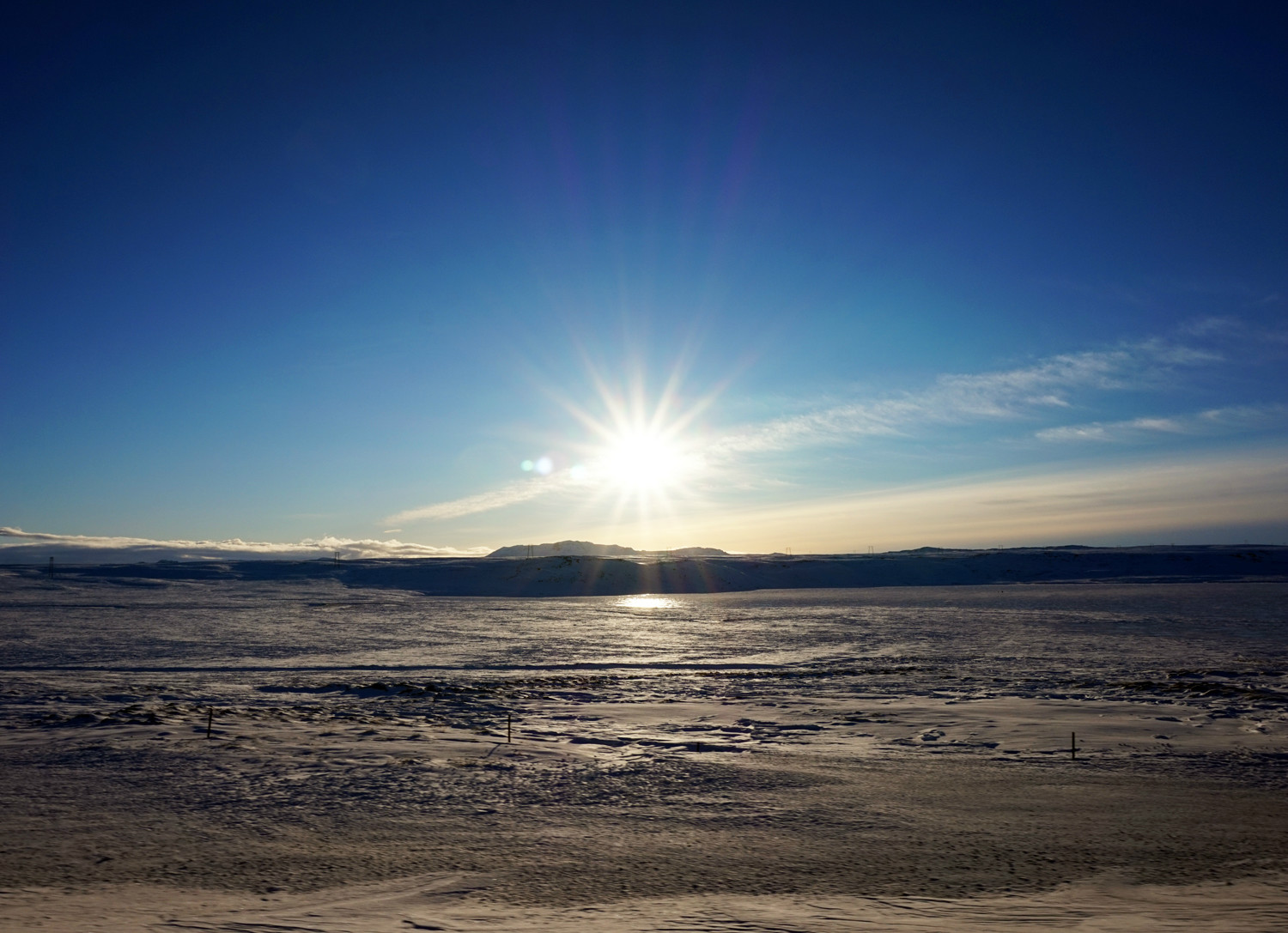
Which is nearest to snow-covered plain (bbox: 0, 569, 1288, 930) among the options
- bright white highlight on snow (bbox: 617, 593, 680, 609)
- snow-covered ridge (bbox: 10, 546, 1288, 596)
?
bright white highlight on snow (bbox: 617, 593, 680, 609)

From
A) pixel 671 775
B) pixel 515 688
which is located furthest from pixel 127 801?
pixel 515 688

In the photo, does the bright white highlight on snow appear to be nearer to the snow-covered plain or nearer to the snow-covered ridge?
the snow-covered ridge

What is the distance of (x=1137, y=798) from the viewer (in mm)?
9156

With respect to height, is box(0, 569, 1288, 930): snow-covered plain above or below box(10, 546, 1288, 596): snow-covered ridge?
above

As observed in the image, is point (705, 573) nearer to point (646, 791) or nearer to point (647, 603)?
point (647, 603)

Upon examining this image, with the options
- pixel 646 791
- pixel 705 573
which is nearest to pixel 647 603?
pixel 705 573

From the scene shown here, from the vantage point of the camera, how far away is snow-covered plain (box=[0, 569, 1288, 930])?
6.29 metres

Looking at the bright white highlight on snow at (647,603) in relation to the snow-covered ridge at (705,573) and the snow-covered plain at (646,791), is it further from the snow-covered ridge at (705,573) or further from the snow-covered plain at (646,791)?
the snow-covered plain at (646,791)

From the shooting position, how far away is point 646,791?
966cm

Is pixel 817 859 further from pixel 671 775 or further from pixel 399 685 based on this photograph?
pixel 399 685

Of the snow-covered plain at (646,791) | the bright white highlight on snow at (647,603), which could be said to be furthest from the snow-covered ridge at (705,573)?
the snow-covered plain at (646,791)

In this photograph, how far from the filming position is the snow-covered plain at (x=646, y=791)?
6.29m

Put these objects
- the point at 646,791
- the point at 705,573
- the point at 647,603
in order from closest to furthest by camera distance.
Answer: the point at 646,791
the point at 647,603
the point at 705,573

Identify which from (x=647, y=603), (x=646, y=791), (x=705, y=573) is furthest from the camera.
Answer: (x=705, y=573)
